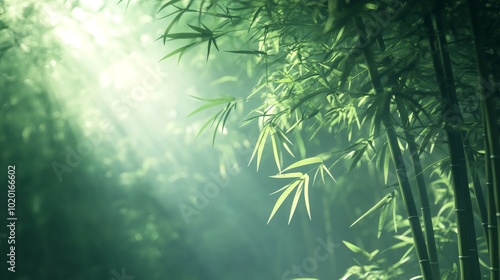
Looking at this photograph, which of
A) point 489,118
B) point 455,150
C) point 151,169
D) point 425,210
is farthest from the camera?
point 151,169

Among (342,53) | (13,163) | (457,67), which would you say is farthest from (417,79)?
(13,163)

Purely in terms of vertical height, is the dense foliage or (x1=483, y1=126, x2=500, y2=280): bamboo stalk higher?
the dense foliage

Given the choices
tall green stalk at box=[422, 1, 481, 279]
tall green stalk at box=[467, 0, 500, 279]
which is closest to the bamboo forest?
tall green stalk at box=[422, 1, 481, 279]

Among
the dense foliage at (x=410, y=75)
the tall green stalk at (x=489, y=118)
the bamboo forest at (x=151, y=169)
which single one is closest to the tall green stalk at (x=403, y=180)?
the dense foliage at (x=410, y=75)

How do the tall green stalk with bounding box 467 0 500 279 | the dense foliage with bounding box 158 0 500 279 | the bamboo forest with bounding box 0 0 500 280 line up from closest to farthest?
the tall green stalk with bounding box 467 0 500 279
the dense foliage with bounding box 158 0 500 279
the bamboo forest with bounding box 0 0 500 280

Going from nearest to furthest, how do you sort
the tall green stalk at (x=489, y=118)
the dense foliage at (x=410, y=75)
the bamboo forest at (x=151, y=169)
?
the tall green stalk at (x=489, y=118) < the dense foliage at (x=410, y=75) < the bamboo forest at (x=151, y=169)

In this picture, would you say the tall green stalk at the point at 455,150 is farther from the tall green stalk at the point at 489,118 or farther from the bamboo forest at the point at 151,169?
the bamboo forest at the point at 151,169

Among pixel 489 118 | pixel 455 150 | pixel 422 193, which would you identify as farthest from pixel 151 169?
pixel 489 118

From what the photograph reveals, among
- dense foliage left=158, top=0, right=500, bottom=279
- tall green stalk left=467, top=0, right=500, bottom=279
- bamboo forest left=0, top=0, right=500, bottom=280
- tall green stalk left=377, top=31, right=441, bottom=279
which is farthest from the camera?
bamboo forest left=0, top=0, right=500, bottom=280

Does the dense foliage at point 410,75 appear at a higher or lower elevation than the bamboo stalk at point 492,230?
higher

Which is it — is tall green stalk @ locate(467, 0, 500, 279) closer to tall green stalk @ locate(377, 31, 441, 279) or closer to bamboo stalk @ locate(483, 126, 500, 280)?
bamboo stalk @ locate(483, 126, 500, 280)

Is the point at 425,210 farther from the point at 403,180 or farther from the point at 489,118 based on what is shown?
the point at 489,118

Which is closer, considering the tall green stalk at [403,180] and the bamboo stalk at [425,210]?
the tall green stalk at [403,180]

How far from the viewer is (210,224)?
17.3 ft
